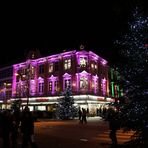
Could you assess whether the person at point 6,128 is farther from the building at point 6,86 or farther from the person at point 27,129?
the building at point 6,86

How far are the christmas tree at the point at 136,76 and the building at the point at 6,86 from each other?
57.3 metres

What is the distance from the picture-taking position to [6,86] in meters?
63.6

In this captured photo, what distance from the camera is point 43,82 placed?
53.1m

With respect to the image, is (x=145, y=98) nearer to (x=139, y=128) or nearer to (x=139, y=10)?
(x=139, y=128)

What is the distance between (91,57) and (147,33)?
134ft

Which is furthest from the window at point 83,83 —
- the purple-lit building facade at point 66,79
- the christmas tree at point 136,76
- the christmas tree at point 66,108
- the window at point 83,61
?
the christmas tree at point 136,76

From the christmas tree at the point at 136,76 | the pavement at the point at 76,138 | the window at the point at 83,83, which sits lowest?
the pavement at the point at 76,138

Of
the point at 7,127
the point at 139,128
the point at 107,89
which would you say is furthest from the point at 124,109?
the point at 107,89

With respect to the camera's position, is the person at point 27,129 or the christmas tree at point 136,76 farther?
the person at point 27,129

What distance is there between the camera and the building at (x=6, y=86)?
207 feet

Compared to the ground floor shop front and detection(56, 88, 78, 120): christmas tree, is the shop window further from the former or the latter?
detection(56, 88, 78, 120): christmas tree

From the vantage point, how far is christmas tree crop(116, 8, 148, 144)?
7.75 meters

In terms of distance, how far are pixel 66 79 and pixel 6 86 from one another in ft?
72.9

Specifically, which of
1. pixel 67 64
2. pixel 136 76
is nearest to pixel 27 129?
pixel 136 76
